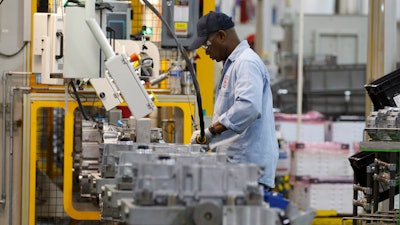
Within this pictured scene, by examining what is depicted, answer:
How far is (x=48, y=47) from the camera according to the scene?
8.17m

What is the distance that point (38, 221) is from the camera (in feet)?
29.1

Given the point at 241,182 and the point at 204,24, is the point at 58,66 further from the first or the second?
the point at 241,182

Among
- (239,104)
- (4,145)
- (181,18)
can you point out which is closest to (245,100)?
(239,104)

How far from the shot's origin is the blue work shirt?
6062 mm

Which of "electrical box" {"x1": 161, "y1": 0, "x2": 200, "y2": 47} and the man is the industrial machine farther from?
the man

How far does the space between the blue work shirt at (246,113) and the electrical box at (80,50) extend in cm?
78

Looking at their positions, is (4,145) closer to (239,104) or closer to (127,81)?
(127,81)

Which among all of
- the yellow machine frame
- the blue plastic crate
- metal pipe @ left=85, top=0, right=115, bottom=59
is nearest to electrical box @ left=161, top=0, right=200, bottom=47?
the yellow machine frame

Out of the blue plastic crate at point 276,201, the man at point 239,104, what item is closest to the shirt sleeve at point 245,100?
the man at point 239,104

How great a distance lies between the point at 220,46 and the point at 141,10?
10.7ft

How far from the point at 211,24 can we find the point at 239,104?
0.65 metres

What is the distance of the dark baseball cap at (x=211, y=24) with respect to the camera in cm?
645

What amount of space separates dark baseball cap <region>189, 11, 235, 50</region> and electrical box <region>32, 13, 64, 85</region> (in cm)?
185

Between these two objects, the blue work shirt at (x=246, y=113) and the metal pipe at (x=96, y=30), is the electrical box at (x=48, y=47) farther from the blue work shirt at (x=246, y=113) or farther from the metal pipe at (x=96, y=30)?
the blue work shirt at (x=246, y=113)
